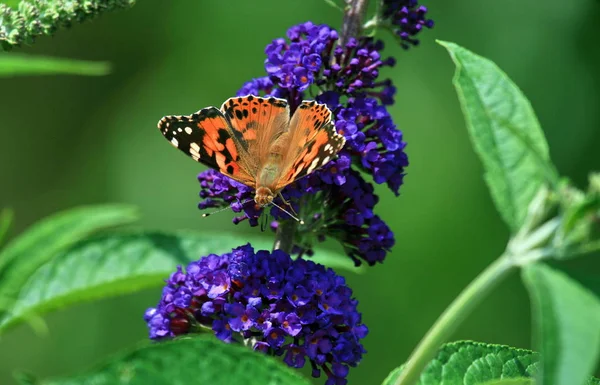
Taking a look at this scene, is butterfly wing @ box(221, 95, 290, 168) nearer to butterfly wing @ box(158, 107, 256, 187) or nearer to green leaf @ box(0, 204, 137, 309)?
A: butterfly wing @ box(158, 107, 256, 187)

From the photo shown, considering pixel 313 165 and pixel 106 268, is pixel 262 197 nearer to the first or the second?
pixel 313 165

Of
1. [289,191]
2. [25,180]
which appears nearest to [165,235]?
[289,191]

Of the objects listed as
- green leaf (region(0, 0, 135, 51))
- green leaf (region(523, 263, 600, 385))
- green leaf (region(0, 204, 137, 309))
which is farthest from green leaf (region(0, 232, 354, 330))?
green leaf (region(523, 263, 600, 385))

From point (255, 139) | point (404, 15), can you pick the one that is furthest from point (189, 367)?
point (404, 15)

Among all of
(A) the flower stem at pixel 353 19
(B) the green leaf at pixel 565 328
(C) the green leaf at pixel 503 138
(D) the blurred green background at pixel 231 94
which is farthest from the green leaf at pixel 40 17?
(D) the blurred green background at pixel 231 94

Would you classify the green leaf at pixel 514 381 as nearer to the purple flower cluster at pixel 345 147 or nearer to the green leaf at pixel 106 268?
the purple flower cluster at pixel 345 147
